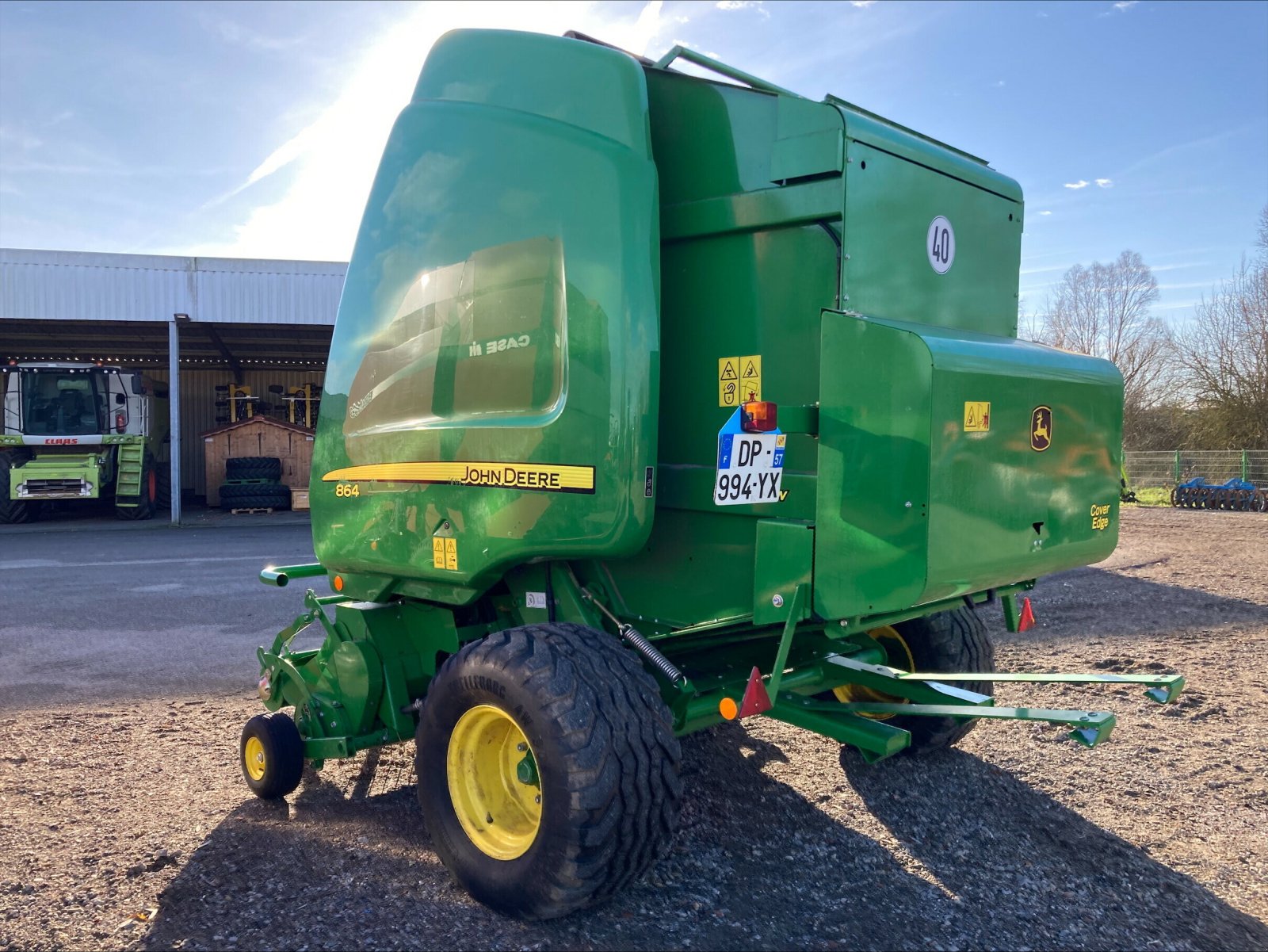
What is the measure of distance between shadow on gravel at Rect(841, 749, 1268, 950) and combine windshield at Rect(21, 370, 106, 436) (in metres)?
18.8

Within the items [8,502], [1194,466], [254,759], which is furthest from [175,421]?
[1194,466]

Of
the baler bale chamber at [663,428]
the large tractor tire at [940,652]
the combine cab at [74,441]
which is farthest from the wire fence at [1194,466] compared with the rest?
the baler bale chamber at [663,428]

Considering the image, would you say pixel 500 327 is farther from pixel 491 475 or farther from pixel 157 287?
pixel 157 287

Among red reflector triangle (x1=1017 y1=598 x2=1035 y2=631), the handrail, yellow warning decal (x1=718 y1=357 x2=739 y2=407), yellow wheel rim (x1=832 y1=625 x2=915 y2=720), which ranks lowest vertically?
yellow wheel rim (x1=832 y1=625 x2=915 y2=720)

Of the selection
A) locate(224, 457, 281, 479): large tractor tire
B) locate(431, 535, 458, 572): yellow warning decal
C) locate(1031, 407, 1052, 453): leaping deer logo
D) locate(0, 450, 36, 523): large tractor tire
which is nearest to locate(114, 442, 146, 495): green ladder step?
locate(0, 450, 36, 523): large tractor tire

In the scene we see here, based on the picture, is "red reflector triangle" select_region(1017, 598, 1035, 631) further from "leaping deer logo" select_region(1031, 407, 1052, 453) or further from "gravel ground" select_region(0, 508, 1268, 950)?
"leaping deer logo" select_region(1031, 407, 1052, 453)

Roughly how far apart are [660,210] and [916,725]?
2.61 meters

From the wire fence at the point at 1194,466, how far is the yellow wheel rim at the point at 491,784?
26.9m

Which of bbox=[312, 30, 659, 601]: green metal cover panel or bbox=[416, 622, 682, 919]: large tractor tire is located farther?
bbox=[312, 30, 659, 601]: green metal cover panel

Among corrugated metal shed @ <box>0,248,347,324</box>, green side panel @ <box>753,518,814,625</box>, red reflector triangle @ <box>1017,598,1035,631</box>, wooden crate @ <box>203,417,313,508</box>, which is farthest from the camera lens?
wooden crate @ <box>203,417,313,508</box>

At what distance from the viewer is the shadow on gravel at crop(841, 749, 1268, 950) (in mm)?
2951

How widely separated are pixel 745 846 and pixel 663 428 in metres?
1.63

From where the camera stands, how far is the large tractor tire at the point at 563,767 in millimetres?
2693

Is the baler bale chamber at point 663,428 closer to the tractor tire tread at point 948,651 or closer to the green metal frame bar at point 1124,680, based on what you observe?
the green metal frame bar at point 1124,680
